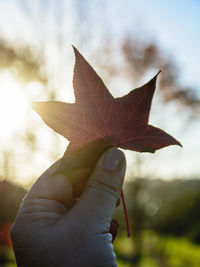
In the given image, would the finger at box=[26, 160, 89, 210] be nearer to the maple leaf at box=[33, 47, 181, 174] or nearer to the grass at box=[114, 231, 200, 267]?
the maple leaf at box=[33, 47, 181, 174]

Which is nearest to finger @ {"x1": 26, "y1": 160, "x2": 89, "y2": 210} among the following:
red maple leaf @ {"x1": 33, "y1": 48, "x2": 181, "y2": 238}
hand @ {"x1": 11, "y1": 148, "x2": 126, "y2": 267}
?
hand @ {"x1": 11, "y1": 148, "x2": 126, "y2": 267}

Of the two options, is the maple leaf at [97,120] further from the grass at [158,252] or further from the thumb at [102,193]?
the grass at [158,252]

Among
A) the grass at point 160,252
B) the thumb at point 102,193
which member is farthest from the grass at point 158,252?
the thumb at point 102,193

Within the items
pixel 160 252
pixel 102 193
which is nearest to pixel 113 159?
pixel 102 193

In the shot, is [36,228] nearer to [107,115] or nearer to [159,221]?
[107,115]

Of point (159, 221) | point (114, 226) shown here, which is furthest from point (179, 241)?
point (114, 226)

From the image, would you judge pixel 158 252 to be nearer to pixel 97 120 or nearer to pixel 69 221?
pixel 69 221
